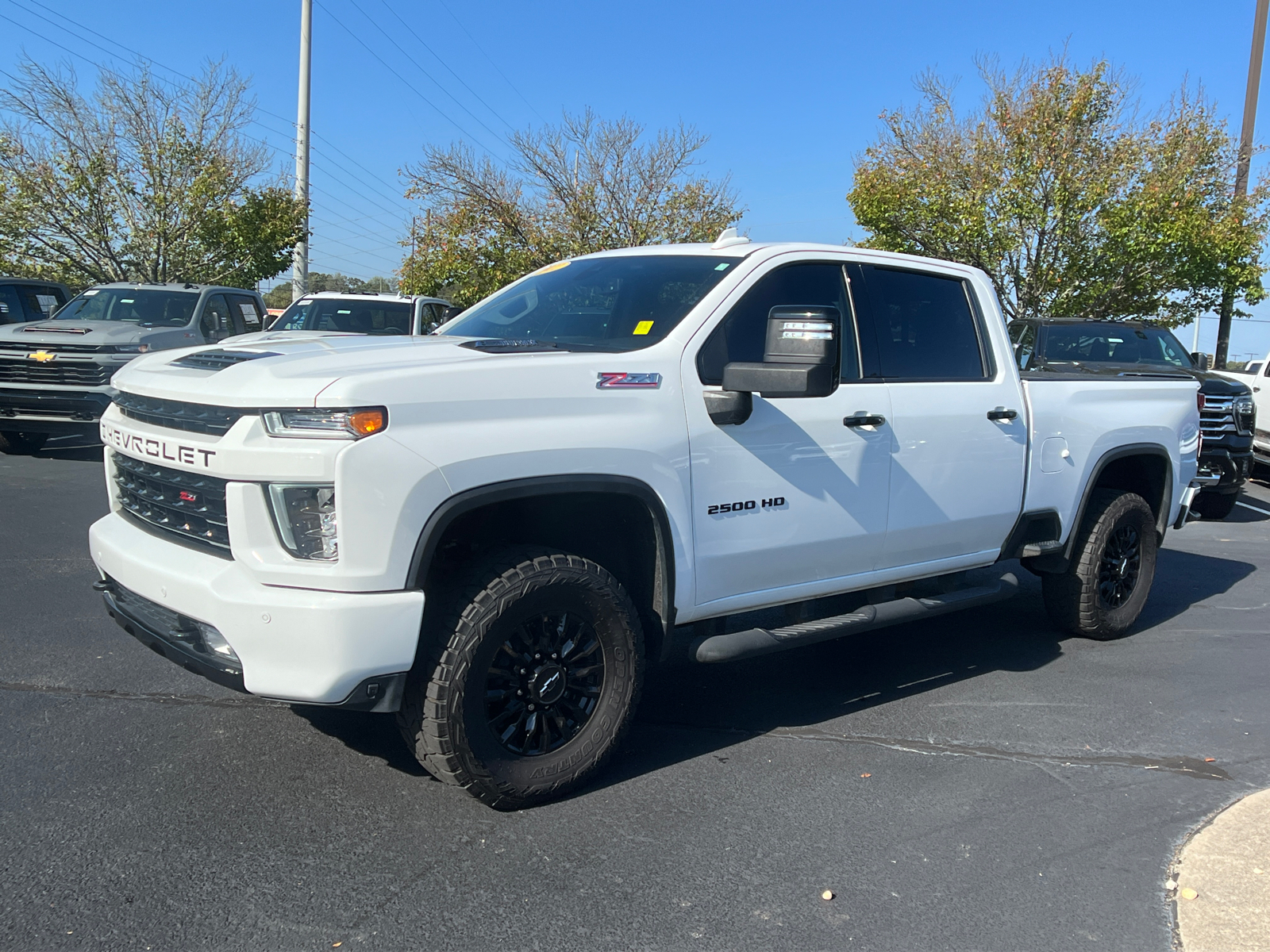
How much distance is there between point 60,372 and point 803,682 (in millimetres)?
9352

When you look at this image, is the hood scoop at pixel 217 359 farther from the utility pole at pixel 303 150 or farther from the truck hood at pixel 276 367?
the utility pole at pixel 303 150

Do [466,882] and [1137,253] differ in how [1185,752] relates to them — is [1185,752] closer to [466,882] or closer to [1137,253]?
[466,882]

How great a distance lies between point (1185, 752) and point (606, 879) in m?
2.71

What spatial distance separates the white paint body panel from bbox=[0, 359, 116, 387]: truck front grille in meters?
7.86

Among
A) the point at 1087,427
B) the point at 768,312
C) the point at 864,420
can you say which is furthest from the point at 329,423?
the point at 1087,427

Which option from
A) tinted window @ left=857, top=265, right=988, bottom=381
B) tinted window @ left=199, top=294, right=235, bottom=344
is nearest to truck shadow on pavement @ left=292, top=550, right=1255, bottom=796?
tinted window @ left=857, top=265, right=988, bottom=381

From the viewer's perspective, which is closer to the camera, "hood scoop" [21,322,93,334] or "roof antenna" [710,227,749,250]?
"roof antenna" [710,227,749,250]

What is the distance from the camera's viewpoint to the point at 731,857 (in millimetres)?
3336

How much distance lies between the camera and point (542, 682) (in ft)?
11.8

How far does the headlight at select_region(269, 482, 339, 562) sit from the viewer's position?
308 centimetres

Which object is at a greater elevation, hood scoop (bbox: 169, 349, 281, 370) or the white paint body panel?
hood scoop (bbox: 169, 349, 281, 370)

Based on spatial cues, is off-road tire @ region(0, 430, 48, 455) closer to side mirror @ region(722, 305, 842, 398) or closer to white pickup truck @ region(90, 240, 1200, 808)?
white pickup truck @ region(90, 240, 1200, 808)

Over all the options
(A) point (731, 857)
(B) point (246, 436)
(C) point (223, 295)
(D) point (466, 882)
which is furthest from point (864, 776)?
(C) point (223, 295)

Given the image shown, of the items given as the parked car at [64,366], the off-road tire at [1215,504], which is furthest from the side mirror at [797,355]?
the off-road tire at [1215,504]
